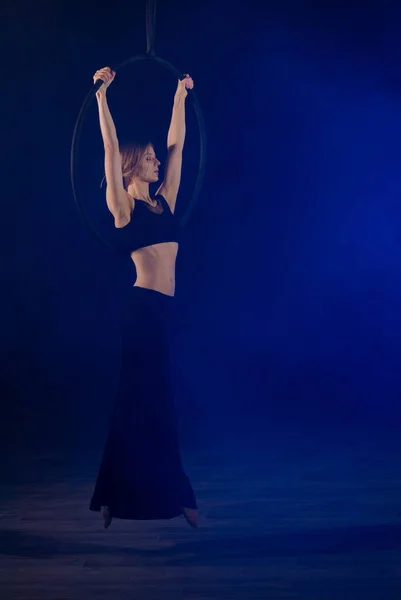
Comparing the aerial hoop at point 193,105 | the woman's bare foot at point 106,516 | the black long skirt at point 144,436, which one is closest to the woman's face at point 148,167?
the aerial hoop at point 193,105

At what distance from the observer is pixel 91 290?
394cm

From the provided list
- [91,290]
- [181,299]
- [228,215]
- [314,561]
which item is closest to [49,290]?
[91,290]

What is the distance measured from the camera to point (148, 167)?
3.60 m

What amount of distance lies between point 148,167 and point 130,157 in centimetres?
9

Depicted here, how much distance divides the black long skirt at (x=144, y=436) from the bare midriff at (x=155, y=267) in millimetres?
63

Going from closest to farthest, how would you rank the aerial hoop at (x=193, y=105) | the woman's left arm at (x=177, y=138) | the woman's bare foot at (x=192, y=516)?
the woman's bare foot at (x=192, y=516), the aerial hoop at (x=193, y=105), the woman's left arm at (x=177, y=138)

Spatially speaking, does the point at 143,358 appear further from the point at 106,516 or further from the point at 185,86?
the point at 185,86

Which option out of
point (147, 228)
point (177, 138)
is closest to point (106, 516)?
point (147, 228)

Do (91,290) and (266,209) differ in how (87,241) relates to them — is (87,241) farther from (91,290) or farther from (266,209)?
(266,209)

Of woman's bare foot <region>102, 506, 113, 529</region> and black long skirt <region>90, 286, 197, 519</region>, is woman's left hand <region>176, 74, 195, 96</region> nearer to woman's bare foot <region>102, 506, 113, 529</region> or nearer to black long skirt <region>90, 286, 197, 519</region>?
black long skirt <region>90, 286, 197, 519</region>

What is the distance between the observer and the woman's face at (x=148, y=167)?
3588 millimetres

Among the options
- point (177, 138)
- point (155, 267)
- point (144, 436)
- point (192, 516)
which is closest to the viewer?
point (192, 516)

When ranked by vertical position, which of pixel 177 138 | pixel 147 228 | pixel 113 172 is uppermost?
pixel 177 138

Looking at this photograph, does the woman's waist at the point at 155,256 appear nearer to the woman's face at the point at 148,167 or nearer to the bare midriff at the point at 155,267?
the bare midriff at the point at 155,267
